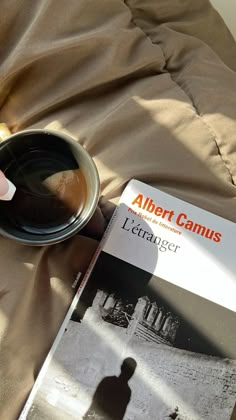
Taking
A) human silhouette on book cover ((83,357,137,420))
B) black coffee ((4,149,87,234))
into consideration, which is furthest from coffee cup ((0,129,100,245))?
human silhouette on book cover ((83,357,137,420))

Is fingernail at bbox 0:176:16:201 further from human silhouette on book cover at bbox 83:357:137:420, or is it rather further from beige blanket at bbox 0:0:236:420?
human silhouette on book cover at bbox 83:357:137:420

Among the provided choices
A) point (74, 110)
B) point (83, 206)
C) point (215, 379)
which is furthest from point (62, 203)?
point (215, 379)

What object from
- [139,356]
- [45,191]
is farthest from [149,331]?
[45,191]

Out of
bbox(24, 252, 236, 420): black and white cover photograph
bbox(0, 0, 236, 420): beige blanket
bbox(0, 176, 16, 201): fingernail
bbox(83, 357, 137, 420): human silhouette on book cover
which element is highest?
bbox(0, 0, 236, 420): beige blanket

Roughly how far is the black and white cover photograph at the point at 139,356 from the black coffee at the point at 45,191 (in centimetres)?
7

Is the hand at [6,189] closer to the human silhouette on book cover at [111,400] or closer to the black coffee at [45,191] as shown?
the black coffee at [45,191]

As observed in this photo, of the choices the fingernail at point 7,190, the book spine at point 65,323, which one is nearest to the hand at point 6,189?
the fingernail at point 7,190

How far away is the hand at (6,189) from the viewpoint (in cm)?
58

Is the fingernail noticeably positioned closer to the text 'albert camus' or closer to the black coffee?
the black coffee

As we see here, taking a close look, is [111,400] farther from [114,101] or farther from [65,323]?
[114,101]

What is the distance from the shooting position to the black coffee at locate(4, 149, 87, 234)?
0.61 meters

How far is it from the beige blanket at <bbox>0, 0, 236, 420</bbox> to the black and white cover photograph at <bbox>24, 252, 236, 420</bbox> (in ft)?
0.14

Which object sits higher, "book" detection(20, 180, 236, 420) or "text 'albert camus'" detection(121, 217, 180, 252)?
"text 'albert camus'" detection(121, 217, 180, 252)

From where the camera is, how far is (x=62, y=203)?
Answer: 0.61 meters
